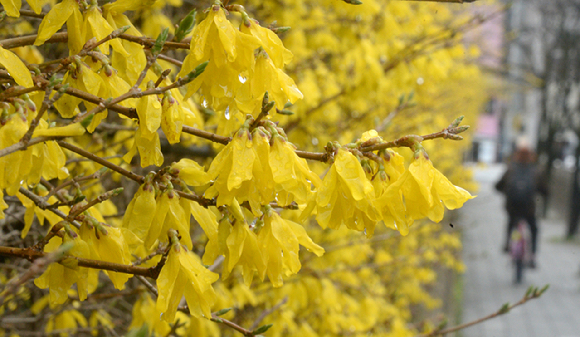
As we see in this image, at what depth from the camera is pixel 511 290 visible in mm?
7258

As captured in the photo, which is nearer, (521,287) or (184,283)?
(184,283)

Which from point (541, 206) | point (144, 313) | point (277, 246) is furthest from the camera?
point (541, 206)

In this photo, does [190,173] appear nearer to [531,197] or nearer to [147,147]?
[147,147]

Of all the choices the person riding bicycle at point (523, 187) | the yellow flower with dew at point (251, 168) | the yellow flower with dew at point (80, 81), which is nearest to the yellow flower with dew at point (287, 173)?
the yellow flower with dew at point (251, 168)

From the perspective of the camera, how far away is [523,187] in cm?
739

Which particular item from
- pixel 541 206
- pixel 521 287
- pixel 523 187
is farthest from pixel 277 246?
pixel 541 206

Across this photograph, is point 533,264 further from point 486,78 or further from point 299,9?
point 486,78

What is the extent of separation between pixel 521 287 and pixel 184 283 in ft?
24.1

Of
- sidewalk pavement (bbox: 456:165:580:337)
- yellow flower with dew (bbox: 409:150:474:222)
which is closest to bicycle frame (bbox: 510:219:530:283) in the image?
sidewalk pavement (bbox: 456:165:580:337)

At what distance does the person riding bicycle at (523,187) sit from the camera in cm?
740

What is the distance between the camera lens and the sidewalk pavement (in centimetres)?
605

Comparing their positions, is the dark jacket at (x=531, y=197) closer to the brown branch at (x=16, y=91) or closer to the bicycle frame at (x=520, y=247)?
→ the bicycle frame at (x=520, y=247)

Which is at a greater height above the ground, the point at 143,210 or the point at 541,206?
the point at 143,210

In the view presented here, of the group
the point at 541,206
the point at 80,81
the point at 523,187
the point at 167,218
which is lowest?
the point at 541,206
